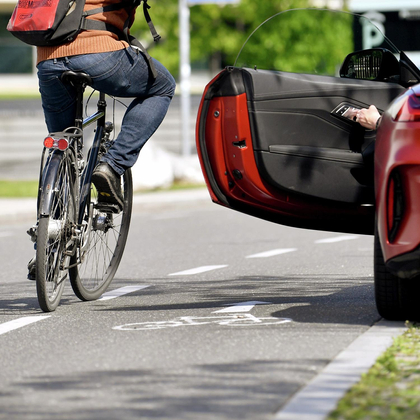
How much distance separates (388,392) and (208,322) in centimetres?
184

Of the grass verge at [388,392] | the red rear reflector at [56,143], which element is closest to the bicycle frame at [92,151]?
the red rear reflector at [56,143]

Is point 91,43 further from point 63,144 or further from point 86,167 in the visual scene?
point 86,167

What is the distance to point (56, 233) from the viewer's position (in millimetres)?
5594

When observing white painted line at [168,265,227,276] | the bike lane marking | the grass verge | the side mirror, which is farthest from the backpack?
white painted line at [168,265,227,276]

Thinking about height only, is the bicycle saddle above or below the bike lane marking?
above

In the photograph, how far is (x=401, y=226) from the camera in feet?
15.7

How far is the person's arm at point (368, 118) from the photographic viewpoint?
217 inches

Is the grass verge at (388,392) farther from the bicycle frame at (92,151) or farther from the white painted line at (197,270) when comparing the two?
the white painted line at (197,270)

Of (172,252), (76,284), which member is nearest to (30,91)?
(172,252)

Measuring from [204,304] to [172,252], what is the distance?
351cm

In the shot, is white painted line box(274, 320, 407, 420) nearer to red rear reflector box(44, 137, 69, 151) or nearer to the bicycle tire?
the bicycle tire

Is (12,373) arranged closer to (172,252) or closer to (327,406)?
(327,406)

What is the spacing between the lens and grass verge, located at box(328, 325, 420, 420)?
3463mm

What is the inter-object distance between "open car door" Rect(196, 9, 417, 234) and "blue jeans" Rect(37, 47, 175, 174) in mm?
377
